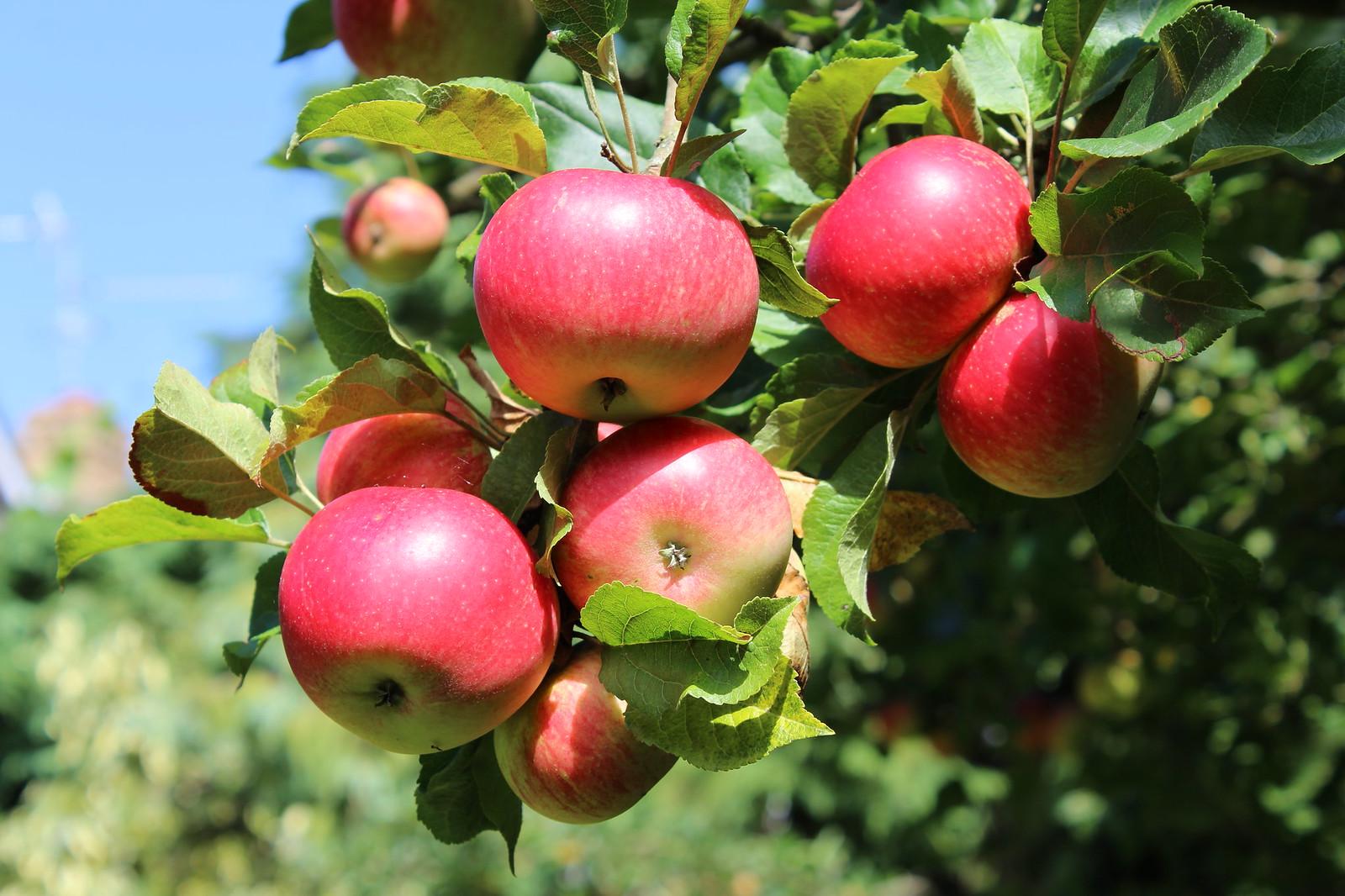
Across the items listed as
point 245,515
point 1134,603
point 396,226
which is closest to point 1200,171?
point 245,515

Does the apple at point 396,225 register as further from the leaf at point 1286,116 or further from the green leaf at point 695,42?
the leaf at point 1286,116

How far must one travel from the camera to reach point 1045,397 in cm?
83

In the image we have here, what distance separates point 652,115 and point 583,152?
0.31ft

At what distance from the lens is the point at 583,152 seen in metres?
1.06

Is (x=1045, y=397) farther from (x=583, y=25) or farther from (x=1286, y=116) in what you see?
(x=583, y=25)

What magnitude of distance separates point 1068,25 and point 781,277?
0.30m

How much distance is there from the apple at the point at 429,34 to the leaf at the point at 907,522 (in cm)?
91

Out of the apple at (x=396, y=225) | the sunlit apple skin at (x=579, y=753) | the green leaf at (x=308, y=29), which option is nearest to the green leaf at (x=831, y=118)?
the sunlit apple skin at (x=579, y=753)

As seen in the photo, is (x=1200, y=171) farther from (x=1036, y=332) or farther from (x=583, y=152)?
(x=583, y=152)

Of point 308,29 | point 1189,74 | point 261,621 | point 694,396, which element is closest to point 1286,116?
point 1189,74

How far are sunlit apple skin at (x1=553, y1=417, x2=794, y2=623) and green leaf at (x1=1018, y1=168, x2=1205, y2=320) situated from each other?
24cm

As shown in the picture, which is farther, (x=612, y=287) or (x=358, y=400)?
(x=358, y=400)

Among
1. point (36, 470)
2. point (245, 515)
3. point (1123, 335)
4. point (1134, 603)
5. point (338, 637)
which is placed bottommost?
point (36, 470)

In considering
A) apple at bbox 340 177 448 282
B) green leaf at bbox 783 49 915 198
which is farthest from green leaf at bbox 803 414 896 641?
apple at bbox 340 177 448 282
